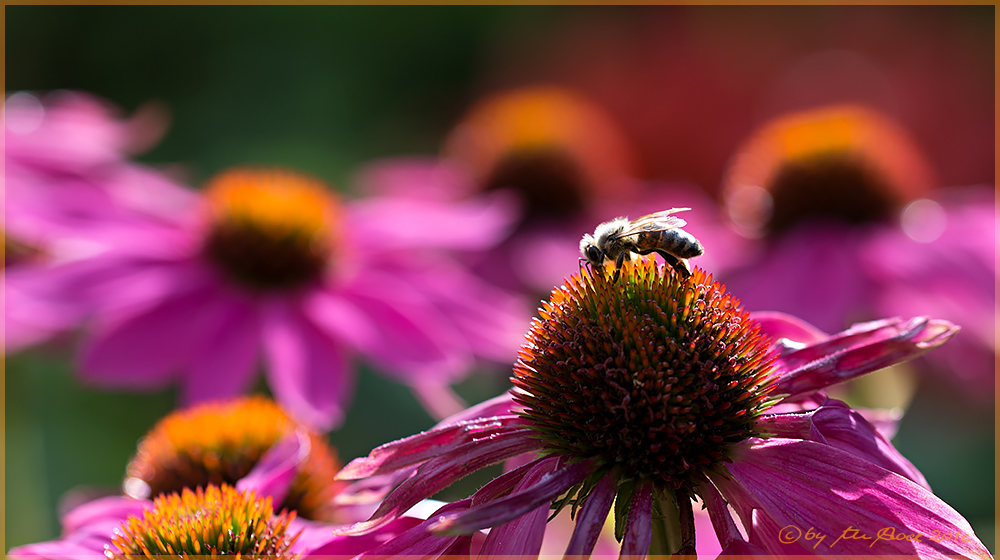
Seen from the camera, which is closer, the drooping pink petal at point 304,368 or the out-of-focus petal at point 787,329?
the out-of-focus petal at point 787,329

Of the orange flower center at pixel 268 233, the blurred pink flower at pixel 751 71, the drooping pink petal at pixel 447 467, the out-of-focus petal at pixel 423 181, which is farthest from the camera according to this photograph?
the blurred pink flower at pixel 751 71

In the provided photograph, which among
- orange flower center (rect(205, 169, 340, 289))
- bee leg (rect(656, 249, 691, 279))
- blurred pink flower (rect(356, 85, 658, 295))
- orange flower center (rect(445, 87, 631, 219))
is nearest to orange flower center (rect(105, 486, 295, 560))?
bee leg (rect(656, 249, 691, 279))

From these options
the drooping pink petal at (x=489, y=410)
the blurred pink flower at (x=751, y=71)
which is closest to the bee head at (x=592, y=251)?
the drooping pink petal at (x=489, y=410)

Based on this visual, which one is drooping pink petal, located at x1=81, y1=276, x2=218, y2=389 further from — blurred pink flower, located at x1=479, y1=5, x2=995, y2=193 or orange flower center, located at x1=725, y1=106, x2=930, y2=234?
blurred pink flower, located at x1=479, y1=5, x2=995, y2=193

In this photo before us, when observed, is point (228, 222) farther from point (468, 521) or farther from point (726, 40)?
point (726, 40)

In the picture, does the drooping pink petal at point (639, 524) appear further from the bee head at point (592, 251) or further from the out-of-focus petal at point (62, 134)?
the out-of-focus petal at point (62, 134)

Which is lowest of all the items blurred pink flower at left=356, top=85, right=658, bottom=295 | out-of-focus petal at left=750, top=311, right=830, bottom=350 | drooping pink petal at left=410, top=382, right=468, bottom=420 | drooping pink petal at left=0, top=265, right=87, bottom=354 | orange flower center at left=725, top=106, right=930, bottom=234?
out-of-focus petal at left=750, top=311, right=830, bottom=350

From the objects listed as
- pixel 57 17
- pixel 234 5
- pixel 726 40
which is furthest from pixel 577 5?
pixel 57 17

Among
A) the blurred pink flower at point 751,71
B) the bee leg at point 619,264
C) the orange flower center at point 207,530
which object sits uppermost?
the blurred pink flower at point 751,71
